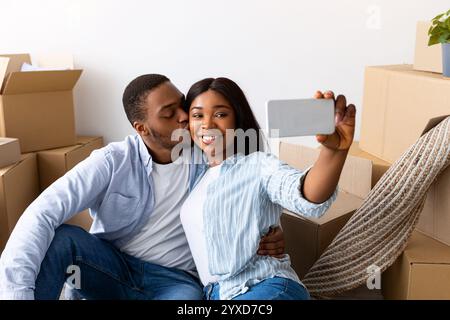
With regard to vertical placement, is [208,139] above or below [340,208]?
above

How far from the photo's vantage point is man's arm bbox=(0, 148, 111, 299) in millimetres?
1020

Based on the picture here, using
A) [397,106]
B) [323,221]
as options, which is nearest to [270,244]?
[323,221]

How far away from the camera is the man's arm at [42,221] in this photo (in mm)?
1020

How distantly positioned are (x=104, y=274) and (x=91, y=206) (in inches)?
7.0

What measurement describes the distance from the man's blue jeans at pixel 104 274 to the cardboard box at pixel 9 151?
2.37 feet

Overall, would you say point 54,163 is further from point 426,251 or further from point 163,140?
point 426,251

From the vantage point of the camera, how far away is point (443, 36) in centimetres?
141

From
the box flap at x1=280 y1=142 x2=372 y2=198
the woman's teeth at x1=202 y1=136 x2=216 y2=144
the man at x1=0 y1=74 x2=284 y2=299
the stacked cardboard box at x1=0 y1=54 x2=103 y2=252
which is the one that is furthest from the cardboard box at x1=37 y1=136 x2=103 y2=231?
the woman's teeth at x1=202 y1=136 x2=216 y2=144

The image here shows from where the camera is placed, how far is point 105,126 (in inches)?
91.3

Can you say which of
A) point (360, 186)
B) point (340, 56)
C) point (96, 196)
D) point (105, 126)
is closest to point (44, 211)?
point (96, 196)

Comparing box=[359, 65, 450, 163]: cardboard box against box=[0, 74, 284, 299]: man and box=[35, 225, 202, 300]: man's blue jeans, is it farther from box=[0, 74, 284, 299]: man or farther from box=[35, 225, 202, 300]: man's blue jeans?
box=[35, 225, 202, 300]: man's blue jeans

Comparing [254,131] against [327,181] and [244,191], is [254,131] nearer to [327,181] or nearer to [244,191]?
[244,191]

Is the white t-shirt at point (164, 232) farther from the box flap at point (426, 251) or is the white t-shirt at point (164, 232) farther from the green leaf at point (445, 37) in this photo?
the green leaf at point (445, 37)

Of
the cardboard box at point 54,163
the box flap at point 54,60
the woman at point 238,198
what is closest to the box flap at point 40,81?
the box flap at point 54,60
